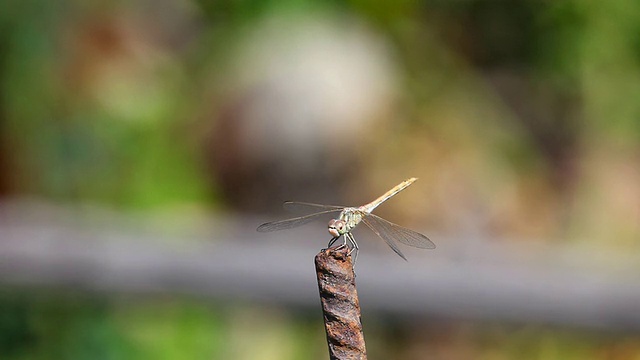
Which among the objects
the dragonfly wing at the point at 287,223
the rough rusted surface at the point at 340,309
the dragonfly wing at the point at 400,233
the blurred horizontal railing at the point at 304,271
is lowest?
the rough rusted surface at the point at 340,309

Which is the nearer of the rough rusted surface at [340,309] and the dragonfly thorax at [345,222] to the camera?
the rough rusted surface at [340,309]

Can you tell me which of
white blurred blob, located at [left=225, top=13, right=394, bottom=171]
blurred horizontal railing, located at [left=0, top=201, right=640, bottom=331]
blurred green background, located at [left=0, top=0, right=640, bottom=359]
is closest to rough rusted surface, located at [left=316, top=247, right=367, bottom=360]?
blurred horizontal railing, located at [left=0, top=201, right=640, bottom=331]

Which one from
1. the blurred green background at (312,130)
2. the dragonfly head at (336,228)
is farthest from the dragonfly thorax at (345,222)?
the blurred green background at (312,130)

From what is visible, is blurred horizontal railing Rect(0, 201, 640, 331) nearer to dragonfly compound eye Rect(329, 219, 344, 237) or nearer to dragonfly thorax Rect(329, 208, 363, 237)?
dragonfly thorax Rect(329, 208, 363, 237)

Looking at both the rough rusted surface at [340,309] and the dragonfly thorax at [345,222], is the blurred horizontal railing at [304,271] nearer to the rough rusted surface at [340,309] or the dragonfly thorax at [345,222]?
the dragonfly thorax at [345,222]

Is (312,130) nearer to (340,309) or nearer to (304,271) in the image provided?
(304,271)
